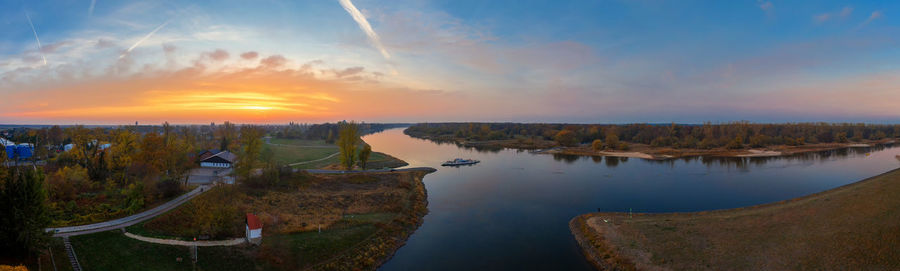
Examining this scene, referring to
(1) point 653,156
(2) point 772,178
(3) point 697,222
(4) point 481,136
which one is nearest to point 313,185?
(3) point 697,222

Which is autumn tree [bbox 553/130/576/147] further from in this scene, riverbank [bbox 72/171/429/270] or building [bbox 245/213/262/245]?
building [bbox 245/213/262/245]

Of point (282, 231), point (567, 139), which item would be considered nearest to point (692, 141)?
point (567, 139)

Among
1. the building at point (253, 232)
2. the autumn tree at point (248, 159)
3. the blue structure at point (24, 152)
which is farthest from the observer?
the blue structure at point (24, 152)

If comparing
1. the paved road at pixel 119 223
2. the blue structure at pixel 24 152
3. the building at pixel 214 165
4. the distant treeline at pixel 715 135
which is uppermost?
the distant treeline at pixel 715 135

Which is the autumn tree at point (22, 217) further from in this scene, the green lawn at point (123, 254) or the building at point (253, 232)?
the building at point (253, 232)

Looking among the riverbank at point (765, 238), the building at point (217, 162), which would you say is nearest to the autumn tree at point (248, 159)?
the building at point (217, 162)

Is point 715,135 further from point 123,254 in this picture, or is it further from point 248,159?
point 123,254
